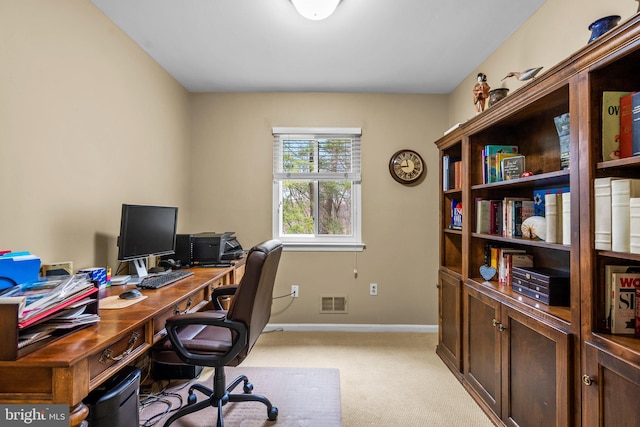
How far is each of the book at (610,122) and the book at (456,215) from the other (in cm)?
130

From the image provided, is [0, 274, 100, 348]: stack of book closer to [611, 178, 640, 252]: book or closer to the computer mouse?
the computer mouse

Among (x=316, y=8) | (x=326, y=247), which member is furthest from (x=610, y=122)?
(x=326, y=247)

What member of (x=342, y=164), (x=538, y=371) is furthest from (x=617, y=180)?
(x=342, y=164)

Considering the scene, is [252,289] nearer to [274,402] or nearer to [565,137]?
[274,402]

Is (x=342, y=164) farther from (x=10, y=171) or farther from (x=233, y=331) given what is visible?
(x=10, y=171)

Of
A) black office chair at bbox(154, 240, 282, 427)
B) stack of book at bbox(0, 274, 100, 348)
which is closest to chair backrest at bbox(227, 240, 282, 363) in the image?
black office chair at bbox(154, 240, 282, 427)

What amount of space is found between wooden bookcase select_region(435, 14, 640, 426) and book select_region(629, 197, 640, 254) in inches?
1.3

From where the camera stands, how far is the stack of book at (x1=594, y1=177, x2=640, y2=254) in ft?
3.34

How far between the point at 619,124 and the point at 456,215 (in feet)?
4.57

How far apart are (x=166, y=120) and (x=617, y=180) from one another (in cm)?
303

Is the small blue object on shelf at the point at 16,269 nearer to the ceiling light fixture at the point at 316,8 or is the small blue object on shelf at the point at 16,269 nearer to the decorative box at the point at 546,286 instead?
the ceiling light fixture at the point at 316,8

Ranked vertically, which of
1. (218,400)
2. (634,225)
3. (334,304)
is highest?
(634,225)

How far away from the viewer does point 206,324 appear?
1.46 meters

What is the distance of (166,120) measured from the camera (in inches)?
107
